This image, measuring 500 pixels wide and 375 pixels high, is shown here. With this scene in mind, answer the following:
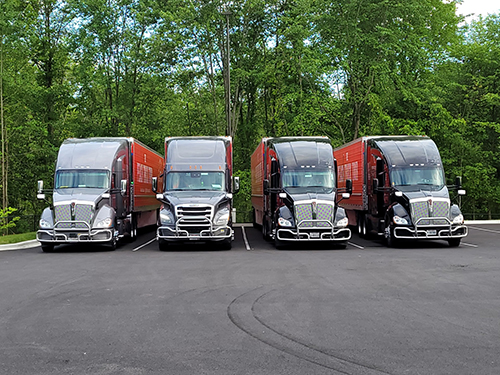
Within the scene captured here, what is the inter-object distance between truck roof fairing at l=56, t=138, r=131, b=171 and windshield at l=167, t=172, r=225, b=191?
228cm

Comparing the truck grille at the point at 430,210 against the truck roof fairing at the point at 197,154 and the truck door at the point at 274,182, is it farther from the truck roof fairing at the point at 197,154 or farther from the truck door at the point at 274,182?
the truck roof fairing at the point at 197,154

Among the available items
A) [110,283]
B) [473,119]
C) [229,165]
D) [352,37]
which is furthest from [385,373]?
[473,119]

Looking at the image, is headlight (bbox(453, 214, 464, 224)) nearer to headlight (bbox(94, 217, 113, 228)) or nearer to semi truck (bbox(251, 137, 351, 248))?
semi truck (bbox(251, 137, 351, 248))

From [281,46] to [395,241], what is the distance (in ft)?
68.5

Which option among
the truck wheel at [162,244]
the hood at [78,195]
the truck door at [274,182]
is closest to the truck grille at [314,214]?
the truck door at [274,182]

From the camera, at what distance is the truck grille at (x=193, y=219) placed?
18.1 meters

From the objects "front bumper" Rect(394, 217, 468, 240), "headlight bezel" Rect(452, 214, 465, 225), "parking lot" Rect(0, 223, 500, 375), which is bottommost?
"parking lot" Rect(0, 223, 500, 375)

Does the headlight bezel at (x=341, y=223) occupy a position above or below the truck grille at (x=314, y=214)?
below

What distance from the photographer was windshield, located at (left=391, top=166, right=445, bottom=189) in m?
19.5

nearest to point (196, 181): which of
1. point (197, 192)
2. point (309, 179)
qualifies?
point (197, 192)

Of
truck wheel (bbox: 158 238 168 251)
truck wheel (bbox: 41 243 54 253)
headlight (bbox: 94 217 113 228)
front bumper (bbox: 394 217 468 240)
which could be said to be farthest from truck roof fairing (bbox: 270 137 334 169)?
truck wheel (bbox: 41 243 54 253)

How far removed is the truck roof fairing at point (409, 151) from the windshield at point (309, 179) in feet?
7.56

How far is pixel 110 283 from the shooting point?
11398mm

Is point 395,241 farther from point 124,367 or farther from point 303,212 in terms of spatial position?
point 124,367
